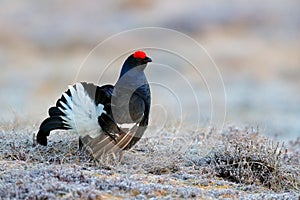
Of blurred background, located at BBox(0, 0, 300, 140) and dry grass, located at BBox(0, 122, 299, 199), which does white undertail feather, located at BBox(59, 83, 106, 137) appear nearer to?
dry grass, located at BBox(0, 122, 299, 199)

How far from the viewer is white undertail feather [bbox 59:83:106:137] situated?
5539 millimetres

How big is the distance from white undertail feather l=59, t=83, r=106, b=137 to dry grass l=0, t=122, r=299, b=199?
1.06ft

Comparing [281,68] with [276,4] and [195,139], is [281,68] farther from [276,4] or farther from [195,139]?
[195,139]

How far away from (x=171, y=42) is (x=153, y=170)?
44.0ft

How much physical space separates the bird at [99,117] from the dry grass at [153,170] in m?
0.16

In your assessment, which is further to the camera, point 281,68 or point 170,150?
point 281,68

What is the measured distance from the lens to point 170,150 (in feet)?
21.0

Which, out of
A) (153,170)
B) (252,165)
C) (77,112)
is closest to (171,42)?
(252,165)

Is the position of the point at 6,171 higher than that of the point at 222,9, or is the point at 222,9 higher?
the point at 222,9

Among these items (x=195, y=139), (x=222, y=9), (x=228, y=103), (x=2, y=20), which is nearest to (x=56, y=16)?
(x=2, y=20)

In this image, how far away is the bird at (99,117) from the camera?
5547 millimetres

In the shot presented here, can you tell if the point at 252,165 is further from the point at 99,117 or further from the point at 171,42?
the point at 171,42

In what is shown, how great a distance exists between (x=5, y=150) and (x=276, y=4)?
17.6 meters

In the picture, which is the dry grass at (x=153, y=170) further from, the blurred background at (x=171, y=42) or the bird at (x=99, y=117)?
the blurred background at (x=171, y=42)
